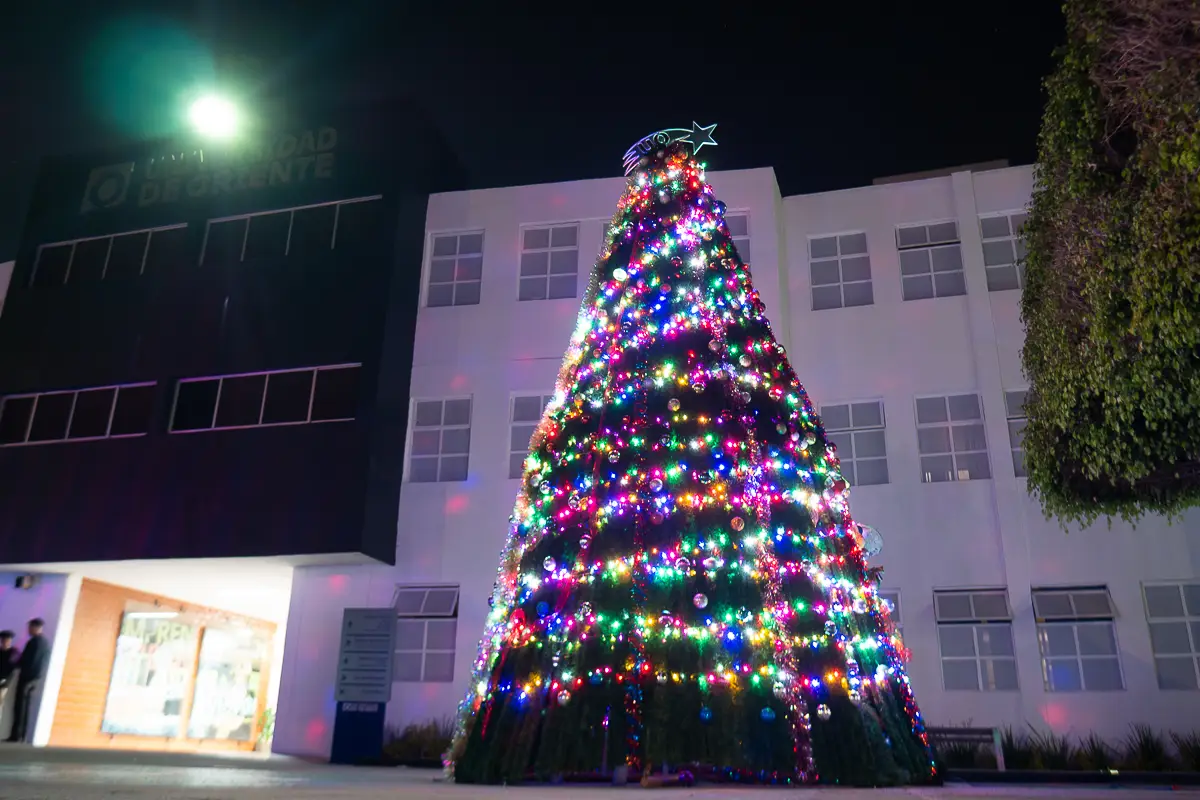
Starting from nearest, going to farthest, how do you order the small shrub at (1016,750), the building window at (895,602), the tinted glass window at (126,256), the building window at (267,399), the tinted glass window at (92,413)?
the small shrub at (1016,750) → the building window at (895,602) → the building window at (267,399) → the tinted glass window at (92,413) → the tinted glass window at (126,256)

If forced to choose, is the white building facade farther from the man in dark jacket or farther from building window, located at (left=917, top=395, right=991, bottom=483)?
the man in dark jacket

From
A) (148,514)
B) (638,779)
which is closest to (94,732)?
(148,514)

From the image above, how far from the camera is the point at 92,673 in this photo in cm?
1523

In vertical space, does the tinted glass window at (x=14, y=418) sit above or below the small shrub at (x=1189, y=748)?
above

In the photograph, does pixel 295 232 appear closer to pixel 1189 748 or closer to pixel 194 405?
pixel 194 405

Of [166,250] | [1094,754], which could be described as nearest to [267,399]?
[166,250]

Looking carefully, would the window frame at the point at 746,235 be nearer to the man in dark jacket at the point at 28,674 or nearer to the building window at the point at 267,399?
the building window at the point at 267,399

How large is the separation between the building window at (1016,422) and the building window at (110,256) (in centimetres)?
1403

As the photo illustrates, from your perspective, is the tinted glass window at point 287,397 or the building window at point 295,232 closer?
the tinted glass window at point 287,397

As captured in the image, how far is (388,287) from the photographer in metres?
13.7

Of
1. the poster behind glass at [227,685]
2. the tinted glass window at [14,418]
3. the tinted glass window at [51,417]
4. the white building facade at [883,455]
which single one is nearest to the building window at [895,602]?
the white building facade at [883,455]

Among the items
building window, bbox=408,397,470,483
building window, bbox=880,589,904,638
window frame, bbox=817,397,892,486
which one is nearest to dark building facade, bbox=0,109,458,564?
building window, bbox=408,397,470,483

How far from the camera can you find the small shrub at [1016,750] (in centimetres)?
1023

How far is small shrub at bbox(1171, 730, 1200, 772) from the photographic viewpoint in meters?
9.92
